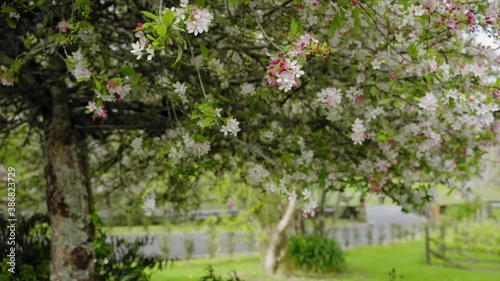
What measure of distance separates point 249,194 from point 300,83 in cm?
886

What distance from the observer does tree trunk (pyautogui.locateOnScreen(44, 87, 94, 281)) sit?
496cm

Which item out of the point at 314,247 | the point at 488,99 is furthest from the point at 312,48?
the point at 314,247

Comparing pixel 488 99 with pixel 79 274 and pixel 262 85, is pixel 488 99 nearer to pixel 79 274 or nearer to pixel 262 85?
pixel 262 85

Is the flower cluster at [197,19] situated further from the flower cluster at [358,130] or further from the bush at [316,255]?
the bush at [316,255]

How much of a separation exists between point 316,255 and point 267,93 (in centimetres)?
932

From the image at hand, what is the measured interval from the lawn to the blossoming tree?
19.1ft

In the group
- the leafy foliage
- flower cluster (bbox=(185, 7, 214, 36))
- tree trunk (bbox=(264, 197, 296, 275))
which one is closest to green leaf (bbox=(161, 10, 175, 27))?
flower cluster (bbox=(185, 7, 214, 36))

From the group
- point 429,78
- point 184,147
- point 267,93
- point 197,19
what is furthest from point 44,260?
point 429,78

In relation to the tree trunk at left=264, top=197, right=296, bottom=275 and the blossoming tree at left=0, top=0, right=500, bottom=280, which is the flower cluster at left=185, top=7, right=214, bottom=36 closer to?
the blossoming tree at left=0, top=0, right=500, bottom=280

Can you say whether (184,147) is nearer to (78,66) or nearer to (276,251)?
(78,66)

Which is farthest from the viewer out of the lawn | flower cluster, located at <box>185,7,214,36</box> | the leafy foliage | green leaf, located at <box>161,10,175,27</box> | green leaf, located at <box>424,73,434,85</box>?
the lawn

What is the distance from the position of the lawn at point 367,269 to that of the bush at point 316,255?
0.33 metres

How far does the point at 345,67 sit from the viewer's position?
4.66 metres

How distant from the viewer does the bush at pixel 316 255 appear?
44.2 feet
